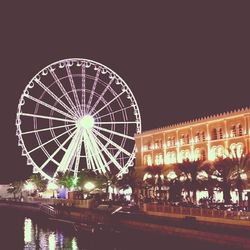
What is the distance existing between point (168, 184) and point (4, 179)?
8342 cm

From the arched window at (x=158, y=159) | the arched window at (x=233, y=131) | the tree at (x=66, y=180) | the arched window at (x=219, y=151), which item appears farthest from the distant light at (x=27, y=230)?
the arched window at (x=233, y=131)

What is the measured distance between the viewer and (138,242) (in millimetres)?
35688

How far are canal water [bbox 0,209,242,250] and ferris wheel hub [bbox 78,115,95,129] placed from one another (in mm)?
11992

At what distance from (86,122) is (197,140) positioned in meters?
14.0

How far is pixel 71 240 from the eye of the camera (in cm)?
4191

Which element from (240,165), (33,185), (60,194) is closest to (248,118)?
(240,165)

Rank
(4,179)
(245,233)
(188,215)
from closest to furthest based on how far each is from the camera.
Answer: (245,233)
(188,215)
(4,179)

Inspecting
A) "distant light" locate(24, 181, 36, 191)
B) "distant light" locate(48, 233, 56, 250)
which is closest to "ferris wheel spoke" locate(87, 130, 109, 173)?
"distant light" locate(48, 233, 56, 250)

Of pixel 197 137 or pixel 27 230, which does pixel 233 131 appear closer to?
pixel 197 137

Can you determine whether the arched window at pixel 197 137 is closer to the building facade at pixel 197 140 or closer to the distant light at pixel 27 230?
the building facade at pixel 197 140

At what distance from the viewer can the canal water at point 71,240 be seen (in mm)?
33156

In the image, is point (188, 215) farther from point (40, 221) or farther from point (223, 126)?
point (40, 221)

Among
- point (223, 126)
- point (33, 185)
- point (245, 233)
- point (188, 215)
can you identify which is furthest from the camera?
point (33, 185)

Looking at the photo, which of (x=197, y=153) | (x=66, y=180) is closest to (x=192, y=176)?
(x=197, y=153)
